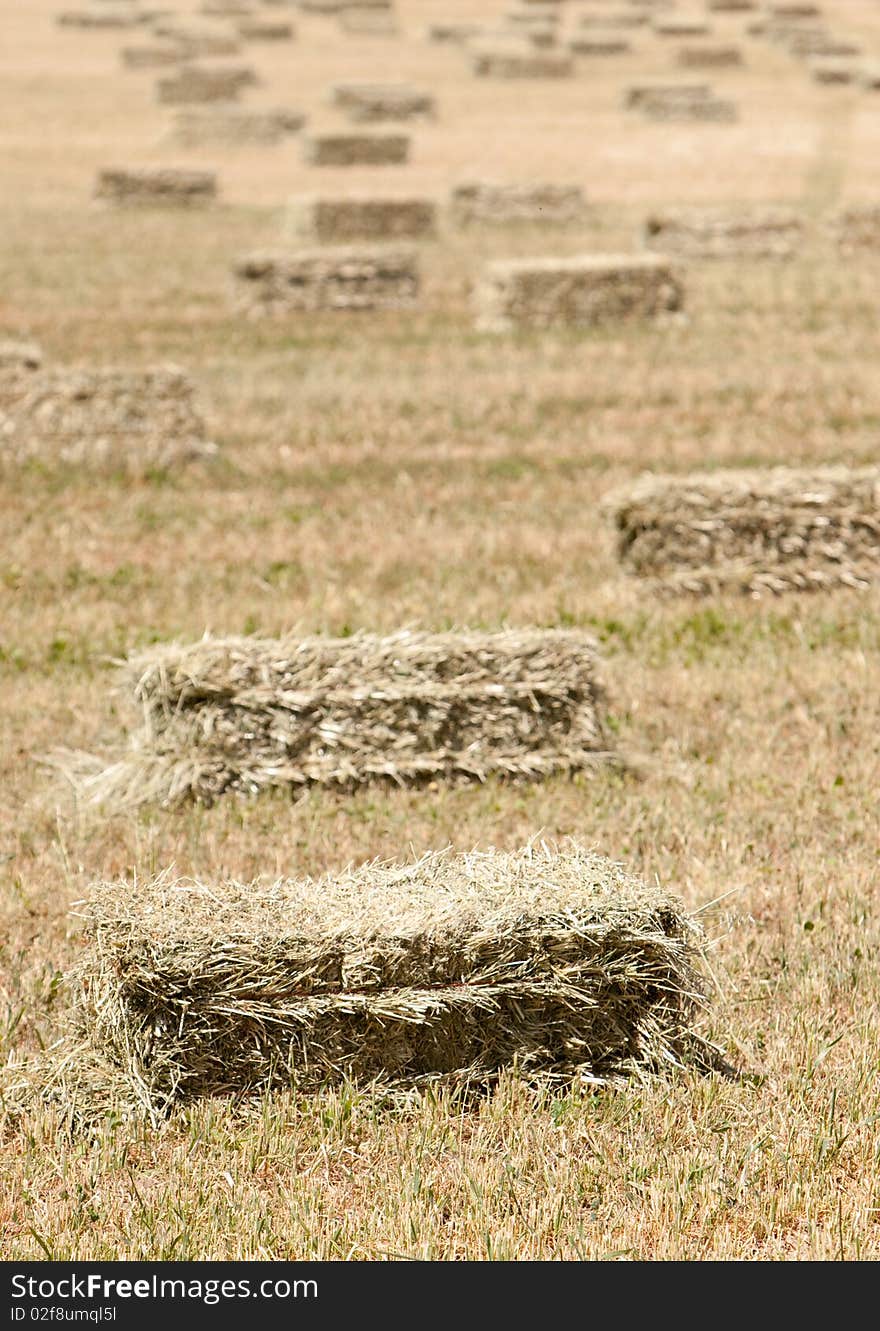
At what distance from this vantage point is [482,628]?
978 cm

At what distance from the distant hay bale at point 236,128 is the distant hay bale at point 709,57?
13914 millimetres

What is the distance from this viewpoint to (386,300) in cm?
2134

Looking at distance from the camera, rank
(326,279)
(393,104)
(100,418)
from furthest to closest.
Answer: (393,104) → (326,279) → (100,418)

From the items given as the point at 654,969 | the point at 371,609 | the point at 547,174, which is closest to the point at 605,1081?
the point at 654,969

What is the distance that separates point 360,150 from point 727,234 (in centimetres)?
1273

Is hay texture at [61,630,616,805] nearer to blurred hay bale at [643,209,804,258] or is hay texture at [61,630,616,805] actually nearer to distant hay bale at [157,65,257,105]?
blurred hay bale at [643,209,804,258]

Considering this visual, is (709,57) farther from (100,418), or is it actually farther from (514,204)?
(100,418)

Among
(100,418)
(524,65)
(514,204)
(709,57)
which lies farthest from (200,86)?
(100,418)

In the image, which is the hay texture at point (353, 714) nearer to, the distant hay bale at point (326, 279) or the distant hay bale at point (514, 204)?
the distant hay bale at point (326, 279)

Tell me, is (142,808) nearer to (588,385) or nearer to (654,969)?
(654,969)

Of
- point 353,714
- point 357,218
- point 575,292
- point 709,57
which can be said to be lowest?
point 709,57

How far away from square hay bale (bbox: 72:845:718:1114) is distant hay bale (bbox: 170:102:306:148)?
3569 cm

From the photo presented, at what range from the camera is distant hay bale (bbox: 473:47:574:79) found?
47.2m

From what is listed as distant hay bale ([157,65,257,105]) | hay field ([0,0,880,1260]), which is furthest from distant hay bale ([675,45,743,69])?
hay field ([0,0,880,1260])
